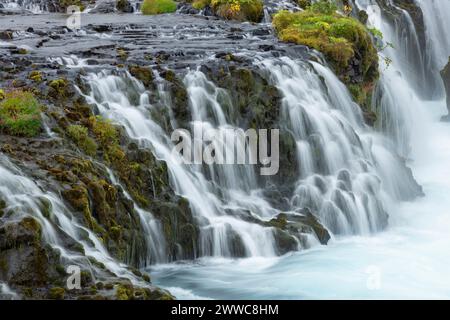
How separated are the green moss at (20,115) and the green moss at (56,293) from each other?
4.47m

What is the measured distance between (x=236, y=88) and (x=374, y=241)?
4.84 metres

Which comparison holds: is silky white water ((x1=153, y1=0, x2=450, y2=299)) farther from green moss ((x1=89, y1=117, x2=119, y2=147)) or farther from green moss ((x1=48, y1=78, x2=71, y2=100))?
green moss ((x1=48, y1=78, x2=71, y2=100))

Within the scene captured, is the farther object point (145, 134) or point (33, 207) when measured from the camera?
point (145, 134)

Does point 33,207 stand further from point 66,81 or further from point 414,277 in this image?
point 414,277

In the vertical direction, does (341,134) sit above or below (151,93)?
below

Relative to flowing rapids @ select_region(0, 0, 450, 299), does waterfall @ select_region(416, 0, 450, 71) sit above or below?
above

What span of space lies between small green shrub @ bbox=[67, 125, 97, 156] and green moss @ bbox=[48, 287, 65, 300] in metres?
4.44

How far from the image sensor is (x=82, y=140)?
13.2m

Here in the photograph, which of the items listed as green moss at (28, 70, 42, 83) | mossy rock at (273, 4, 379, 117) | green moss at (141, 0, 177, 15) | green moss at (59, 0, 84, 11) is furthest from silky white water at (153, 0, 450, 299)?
green moss at (59, 0, 84, 11)

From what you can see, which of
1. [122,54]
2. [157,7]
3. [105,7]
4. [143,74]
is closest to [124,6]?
[105,7]

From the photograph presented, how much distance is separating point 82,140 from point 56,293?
4717mm

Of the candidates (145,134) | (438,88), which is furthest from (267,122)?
(438,88)

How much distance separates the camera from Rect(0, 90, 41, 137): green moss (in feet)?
41.8
